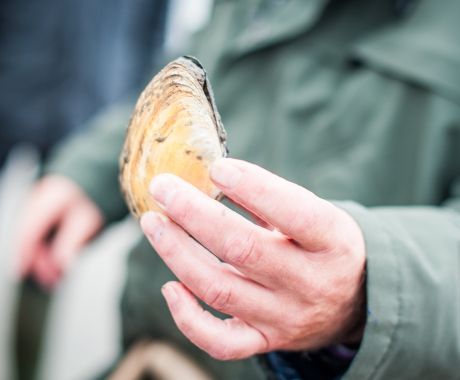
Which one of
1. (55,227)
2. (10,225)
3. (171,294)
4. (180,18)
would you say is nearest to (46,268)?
(55,227)

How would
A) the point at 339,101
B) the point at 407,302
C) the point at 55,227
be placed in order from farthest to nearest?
1. the point at 55,227
2. the point at 339,101
3. the point at 407,302

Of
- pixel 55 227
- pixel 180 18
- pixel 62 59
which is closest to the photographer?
pixel 55 227

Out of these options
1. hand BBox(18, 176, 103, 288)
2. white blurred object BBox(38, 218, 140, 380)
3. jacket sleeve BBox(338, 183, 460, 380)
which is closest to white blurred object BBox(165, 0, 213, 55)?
white blurred object BBox(38, 218, 140, 380)

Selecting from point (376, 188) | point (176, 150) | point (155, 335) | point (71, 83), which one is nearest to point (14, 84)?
point (71, 83)

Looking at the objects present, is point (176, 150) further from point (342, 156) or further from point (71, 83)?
point (71, 83)

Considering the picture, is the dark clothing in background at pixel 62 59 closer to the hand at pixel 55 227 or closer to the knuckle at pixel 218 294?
the hand at pixel 55 227

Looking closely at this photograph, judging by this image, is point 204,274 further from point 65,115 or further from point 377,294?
point 65,115

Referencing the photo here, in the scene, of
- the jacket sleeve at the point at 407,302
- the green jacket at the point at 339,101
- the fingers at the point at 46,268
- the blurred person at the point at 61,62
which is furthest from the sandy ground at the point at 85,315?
the jacket sleeve at the point at 407,302
